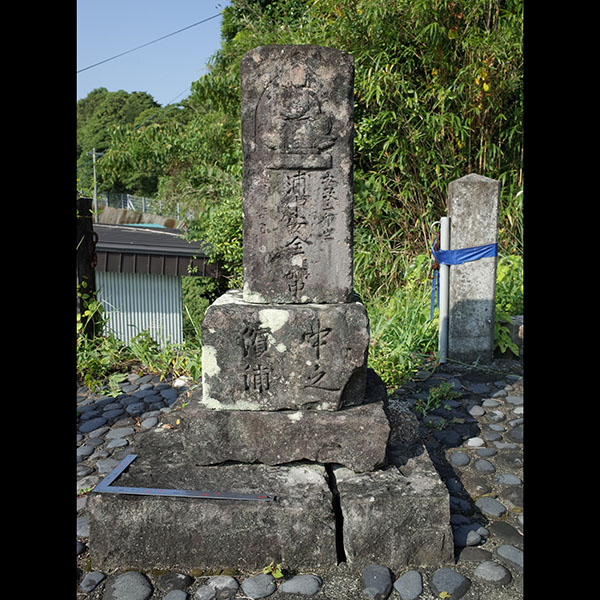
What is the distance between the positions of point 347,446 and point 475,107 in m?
4.60

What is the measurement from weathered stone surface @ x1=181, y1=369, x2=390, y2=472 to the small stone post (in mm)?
2478

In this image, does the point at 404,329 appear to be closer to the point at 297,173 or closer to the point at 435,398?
the point at 435,398

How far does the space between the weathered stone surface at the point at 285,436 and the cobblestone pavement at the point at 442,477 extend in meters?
0.47

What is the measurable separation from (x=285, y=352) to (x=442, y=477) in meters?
1.15

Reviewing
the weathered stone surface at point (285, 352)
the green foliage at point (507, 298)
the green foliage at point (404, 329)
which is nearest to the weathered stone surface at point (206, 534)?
the weathered stone surface at point (285, 352)

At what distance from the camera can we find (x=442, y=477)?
2.79 m

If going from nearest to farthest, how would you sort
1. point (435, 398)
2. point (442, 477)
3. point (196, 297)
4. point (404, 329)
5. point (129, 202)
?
1. point (442, 477)
2. point (435, 398)
3. point (404, 329)
4. point (196, 297)
5. point (129, 202)

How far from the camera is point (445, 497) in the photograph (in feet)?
7.05

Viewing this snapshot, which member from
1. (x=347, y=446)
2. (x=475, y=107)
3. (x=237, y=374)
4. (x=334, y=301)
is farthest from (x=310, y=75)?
(x=475, y=107)

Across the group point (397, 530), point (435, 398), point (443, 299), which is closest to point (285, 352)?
point (397, 530)

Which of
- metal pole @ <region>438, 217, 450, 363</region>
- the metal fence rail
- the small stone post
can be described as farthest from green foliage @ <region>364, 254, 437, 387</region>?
the metal fence rail

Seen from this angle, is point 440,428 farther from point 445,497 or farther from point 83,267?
point 83,267

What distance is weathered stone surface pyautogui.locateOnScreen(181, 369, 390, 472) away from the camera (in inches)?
92.7

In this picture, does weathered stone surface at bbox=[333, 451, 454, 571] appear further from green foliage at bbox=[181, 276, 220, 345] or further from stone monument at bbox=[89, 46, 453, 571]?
green foliage at bbox=[181, 276, 220, 345]
